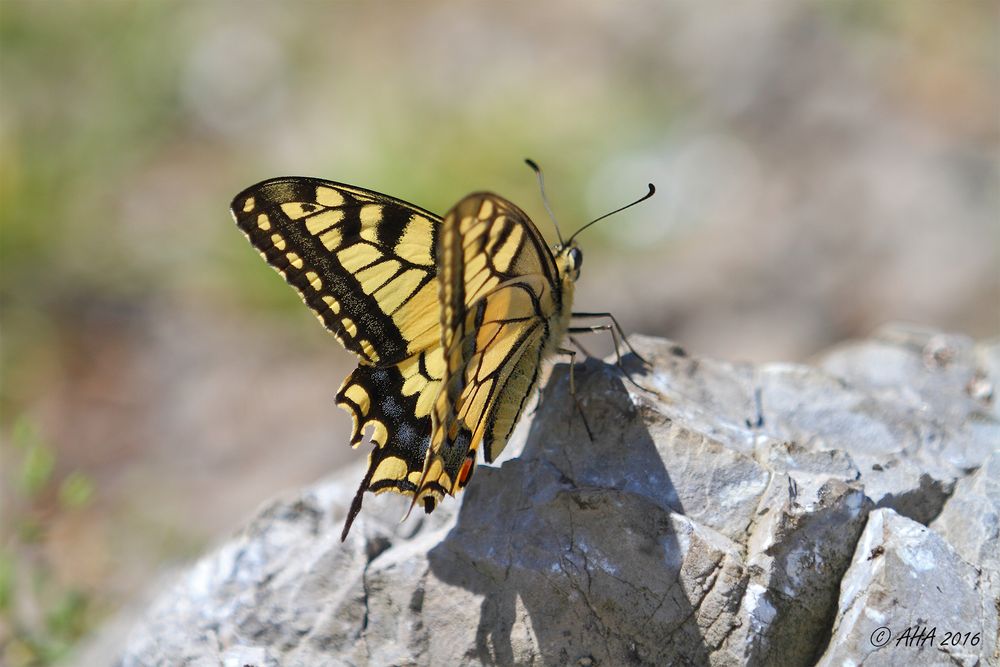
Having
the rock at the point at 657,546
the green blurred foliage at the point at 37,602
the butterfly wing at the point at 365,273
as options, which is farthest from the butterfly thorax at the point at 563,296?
the green blurred foliage at the point at 37,602

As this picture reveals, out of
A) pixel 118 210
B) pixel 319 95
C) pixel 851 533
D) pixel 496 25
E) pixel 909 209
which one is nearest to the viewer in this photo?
pixel 851 533

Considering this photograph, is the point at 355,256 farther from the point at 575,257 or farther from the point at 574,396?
the point at 574,396

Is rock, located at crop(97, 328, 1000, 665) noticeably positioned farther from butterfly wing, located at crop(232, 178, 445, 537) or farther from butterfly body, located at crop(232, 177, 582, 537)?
→ butterfly wing, located at crop(232, 178, 445, 537)

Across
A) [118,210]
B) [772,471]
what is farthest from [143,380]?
[772,471]

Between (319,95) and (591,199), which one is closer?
(591,199)

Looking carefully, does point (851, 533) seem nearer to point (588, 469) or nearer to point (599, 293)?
point (588, 469)
